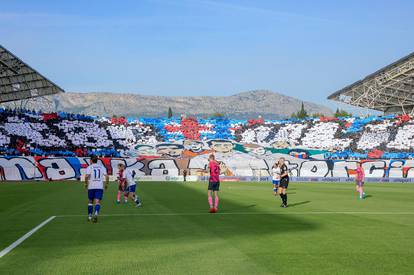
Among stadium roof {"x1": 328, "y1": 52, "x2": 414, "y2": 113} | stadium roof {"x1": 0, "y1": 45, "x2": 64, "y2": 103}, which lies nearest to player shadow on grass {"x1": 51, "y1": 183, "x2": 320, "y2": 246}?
stadium roof {"x1": 0, "y1": 45, "x2": 64, "y2": 103}

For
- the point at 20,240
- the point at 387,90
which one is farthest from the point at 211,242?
the point at 387,90

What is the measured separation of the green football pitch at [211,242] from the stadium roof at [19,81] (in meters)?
47.2

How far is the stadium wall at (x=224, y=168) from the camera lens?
6325 cm

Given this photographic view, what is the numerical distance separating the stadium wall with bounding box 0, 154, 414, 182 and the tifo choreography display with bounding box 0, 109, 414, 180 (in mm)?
114

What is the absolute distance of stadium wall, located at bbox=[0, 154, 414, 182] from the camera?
63.2 meters

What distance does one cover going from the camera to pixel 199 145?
8294 centimetres

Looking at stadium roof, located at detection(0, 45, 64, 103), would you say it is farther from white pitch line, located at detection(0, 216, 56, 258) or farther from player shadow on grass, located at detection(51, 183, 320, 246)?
white pitch line, located at detection(0, 216, 56, 258)

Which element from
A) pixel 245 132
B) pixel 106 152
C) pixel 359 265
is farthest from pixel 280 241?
pixel 245 132

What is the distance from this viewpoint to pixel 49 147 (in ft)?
243

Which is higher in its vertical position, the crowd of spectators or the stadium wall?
the crowd of spectators

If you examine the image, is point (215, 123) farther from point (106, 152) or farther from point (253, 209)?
Answer: point (253, 209)

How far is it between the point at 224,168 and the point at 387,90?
32762 millimetres

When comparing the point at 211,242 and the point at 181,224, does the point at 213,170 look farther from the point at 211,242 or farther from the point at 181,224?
the point at 211,242

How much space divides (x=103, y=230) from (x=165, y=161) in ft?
178
